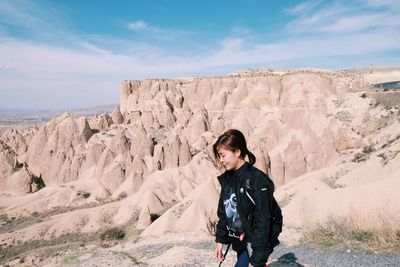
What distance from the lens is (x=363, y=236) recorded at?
9.23 m

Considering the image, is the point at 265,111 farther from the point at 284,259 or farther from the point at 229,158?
the point at 229,158

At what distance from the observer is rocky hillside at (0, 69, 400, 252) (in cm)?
2452

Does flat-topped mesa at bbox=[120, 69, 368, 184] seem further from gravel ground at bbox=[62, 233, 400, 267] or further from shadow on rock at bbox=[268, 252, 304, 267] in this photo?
shadow on rock at bbox=[268, 252, 304, 267]

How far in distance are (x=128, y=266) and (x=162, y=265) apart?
1203 mm

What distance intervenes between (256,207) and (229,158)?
2.12 ft

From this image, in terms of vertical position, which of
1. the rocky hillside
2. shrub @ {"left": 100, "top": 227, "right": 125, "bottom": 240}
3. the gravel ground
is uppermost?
the gravel ground

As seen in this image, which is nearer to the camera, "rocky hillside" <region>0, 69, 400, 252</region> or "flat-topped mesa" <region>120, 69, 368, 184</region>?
"rocky hillside" <region>0, 69, 400, 252</region>

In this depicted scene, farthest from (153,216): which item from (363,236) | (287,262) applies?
(287,262)

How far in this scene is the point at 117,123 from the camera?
5262 centimetres

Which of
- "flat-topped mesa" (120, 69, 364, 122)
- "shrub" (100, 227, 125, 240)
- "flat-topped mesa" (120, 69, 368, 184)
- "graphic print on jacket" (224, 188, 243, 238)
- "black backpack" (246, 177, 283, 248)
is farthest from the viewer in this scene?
"flat-topped mesa" (120, 69, 364, 122)

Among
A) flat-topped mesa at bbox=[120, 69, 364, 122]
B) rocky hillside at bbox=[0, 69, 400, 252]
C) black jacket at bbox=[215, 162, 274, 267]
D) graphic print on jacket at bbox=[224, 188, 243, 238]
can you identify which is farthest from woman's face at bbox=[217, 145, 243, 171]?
flat-topped mesa at bbox=[120, 69, 364, 122]

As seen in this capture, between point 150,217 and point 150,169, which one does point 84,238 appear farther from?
point 150,169

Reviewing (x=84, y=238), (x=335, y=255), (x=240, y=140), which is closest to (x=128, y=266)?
(x=335, y=255)

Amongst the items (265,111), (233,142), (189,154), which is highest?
(233,142)
